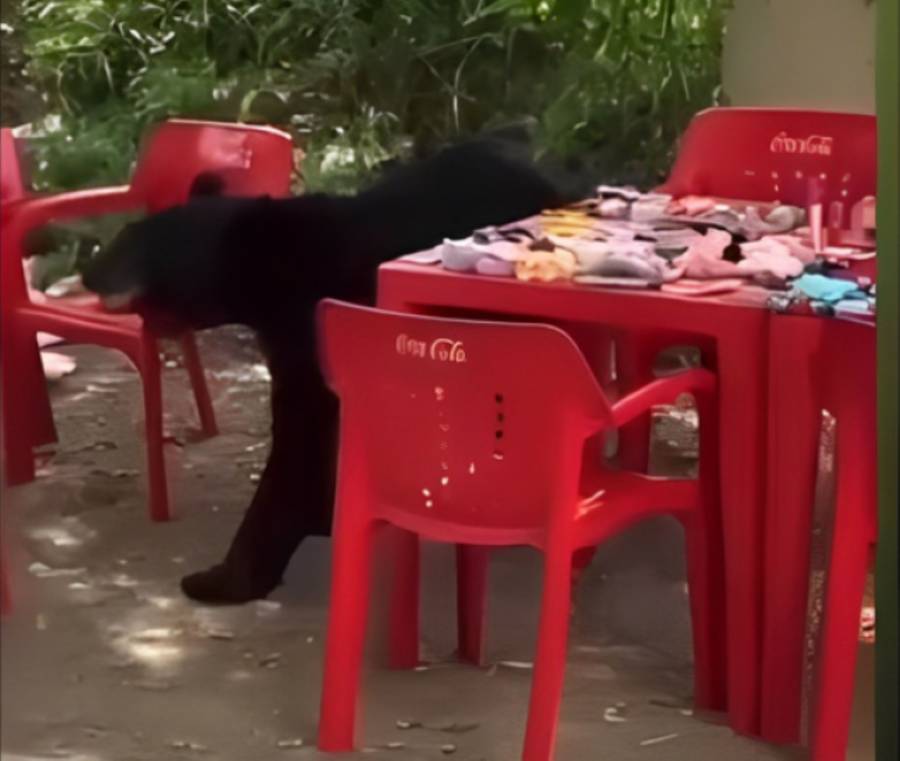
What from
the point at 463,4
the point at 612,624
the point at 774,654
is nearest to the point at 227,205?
the point at 463,4

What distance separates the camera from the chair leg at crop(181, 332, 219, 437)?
142 cm

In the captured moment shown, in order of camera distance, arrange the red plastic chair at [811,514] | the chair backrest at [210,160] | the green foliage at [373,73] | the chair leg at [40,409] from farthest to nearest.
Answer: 1. the chair leg at [40,409]
2. the chair backrest at [210,160]
3. the green foliage at [373,73]
4. the red plastic chair at [811,514]

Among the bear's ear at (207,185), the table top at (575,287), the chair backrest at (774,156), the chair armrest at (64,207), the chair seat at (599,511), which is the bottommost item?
the chair seat at (599,511)

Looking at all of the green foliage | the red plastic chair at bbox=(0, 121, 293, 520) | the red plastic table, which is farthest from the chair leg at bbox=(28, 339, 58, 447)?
the red plastic table

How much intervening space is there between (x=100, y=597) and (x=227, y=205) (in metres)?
0.44

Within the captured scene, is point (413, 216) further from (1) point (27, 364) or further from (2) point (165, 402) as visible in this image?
(1) point (27, 364)

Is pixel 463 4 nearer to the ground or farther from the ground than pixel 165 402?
farther from the ground

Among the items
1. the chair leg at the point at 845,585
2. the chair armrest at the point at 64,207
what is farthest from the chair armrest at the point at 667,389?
the chair armrest at the point at 64,207

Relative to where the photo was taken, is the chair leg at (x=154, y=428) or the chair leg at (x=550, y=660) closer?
the chair leg at (x=550, y=660)

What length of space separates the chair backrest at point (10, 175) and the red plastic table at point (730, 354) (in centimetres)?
47

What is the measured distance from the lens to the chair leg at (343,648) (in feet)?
4.39

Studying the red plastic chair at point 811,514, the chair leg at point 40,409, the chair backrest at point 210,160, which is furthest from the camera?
the chair leg at point 40,409

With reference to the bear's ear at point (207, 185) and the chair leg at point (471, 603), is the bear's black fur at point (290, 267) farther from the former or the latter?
the chair leg at point (471, 603)

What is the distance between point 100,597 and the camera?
4.83ft
